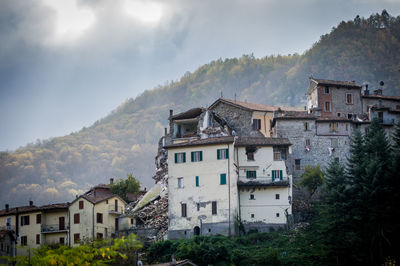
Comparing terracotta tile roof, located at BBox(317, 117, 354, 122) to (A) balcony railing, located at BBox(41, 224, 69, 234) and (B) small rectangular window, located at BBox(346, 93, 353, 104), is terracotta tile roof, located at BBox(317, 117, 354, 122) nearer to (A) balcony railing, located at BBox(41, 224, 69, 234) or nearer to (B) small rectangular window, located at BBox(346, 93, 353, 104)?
(B) small rectangular window, located at BBox(346, 93, 353, 104)

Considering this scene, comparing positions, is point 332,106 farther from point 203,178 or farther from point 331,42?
point 331,42

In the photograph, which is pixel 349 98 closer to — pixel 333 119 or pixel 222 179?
pixel 333 119

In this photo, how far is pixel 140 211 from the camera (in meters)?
66.3

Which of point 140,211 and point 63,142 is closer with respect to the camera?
point 140,211

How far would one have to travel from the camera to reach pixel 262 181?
202 ft

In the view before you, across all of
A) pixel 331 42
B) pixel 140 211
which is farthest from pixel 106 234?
pixel 331 42

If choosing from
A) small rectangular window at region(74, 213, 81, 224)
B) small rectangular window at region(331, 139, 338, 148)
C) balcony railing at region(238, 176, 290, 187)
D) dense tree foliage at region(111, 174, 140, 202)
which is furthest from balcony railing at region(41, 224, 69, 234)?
small rectangular window at region(331, 139, 338, 148)

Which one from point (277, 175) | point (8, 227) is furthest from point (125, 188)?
point (277, 175)

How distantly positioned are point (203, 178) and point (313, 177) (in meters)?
11.6

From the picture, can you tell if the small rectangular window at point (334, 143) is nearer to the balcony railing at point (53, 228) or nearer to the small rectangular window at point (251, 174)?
the small rectangular window at point (251, 174)

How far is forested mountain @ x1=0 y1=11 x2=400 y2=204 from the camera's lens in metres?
133

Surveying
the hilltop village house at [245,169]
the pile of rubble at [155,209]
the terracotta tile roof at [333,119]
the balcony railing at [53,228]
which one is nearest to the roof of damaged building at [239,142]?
the hilltop village house at [245,169]

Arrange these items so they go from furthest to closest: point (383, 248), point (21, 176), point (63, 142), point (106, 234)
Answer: point (63, 142) → point (21, 176) → point (106, 234) → point (383, 248)

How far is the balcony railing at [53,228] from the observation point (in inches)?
2527
